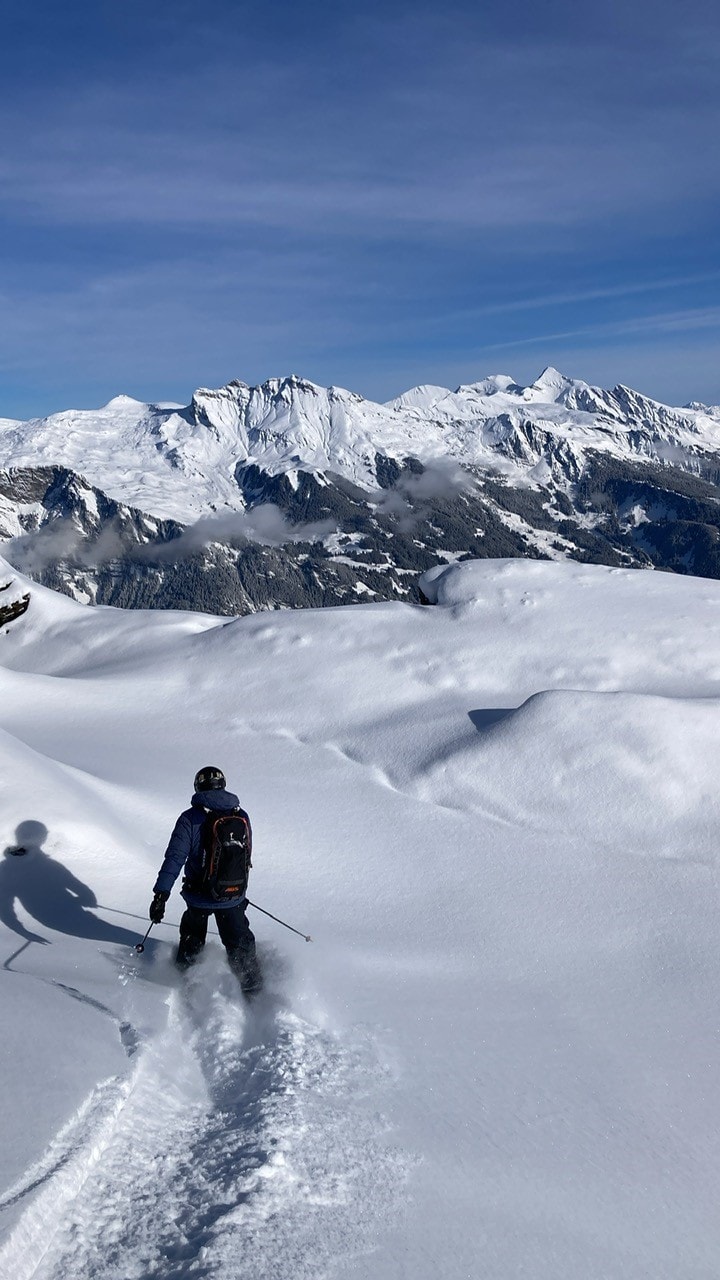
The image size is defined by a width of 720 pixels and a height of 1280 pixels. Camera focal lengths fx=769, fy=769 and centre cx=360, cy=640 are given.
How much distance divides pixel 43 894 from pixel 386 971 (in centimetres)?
500

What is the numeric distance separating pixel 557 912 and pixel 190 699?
1285cm

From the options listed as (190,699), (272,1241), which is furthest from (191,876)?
(190,699)

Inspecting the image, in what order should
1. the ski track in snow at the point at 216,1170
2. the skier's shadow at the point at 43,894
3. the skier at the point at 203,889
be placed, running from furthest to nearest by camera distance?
the skier's shadow at the point at 43,894
the skier at the point at 203,889
the ski track in snow at the point at 216,1170

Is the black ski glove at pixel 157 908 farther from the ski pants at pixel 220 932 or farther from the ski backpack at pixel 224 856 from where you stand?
the ski backpack at pixel 224 856

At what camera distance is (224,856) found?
9.20 metres

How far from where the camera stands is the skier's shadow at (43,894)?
1026 cm

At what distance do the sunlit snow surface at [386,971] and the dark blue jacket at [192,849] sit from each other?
0.95m

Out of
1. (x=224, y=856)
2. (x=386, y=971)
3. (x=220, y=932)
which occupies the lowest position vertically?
(x=386, y=971)

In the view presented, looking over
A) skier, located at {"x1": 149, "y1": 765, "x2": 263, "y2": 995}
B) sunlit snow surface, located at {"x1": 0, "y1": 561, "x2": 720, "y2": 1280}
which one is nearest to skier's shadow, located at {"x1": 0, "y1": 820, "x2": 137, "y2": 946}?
sunlit snow surface, located at {"x1": 0, "y1": 561, "x2": 720, "y2": 1280}

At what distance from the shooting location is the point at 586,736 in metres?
16.6

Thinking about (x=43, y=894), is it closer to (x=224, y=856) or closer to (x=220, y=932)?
(x=220, y=932)

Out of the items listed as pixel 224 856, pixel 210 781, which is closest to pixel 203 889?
pixel 224 856

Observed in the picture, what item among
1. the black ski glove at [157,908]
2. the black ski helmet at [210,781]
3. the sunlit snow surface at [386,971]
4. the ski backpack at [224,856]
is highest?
the black ski helmet at [210,781]

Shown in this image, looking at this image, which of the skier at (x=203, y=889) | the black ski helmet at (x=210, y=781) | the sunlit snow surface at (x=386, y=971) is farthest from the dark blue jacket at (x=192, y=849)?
the sunlit snow surface at (x=386, y=971)
